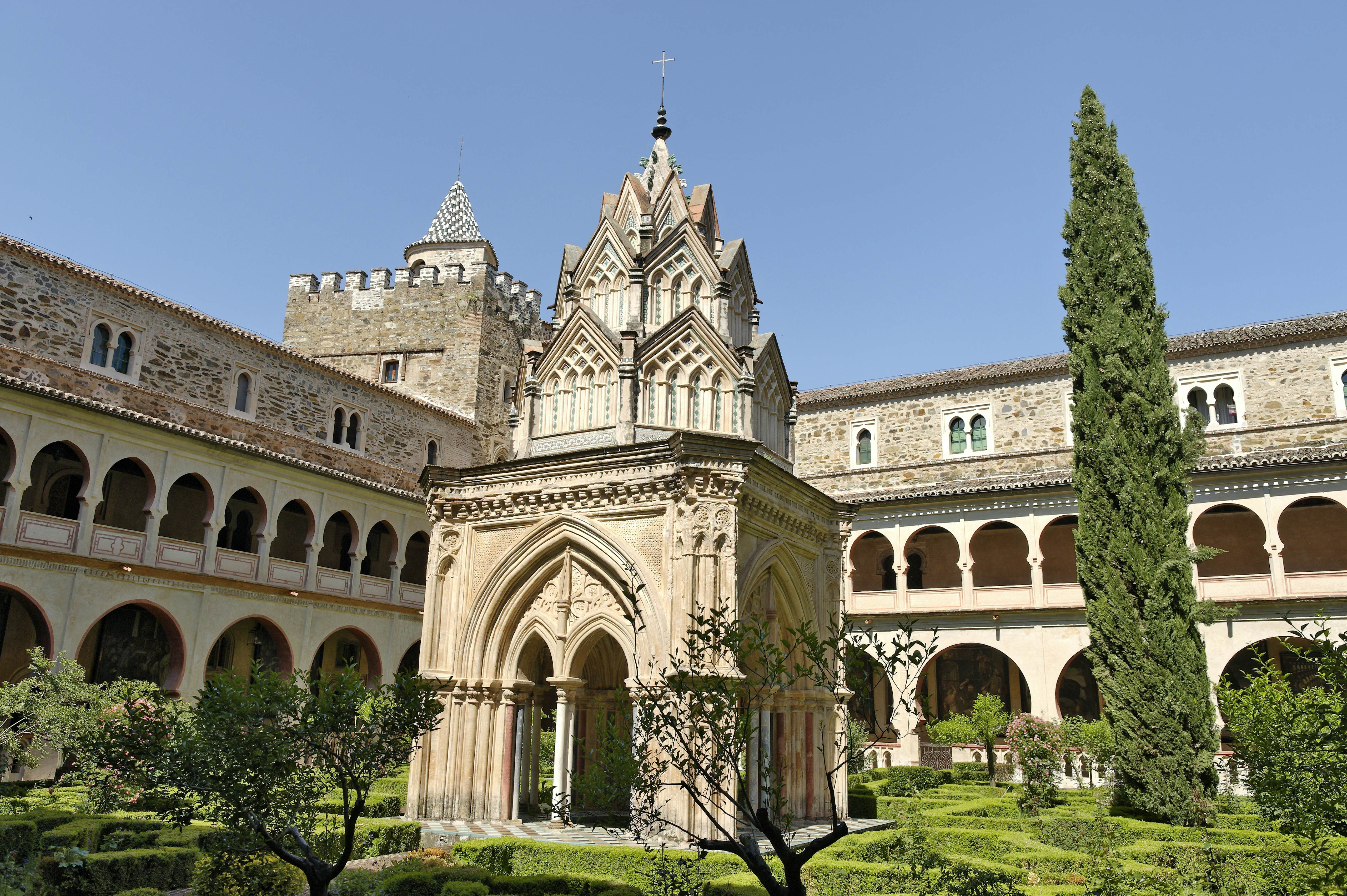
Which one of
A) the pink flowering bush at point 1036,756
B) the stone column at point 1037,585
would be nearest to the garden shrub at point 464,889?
the pink flowering bush at point 1036,756

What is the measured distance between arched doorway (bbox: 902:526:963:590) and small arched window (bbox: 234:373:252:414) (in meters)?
20.7

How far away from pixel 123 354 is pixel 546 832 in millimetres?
18192

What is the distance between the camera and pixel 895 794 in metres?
22.6

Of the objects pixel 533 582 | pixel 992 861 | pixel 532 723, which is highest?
pixel 533 582

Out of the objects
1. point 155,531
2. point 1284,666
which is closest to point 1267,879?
point 1284,666

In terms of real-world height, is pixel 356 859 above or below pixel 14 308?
below

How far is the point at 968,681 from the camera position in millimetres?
31234

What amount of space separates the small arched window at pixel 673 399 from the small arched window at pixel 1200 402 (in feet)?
68.9

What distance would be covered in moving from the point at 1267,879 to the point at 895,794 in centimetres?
1262

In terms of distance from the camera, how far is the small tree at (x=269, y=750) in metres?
7.54

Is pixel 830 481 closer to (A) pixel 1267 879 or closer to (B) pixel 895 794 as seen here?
(B) pixel 895 794

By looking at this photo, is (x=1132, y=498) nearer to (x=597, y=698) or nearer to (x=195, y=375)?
(x=597, y=698)

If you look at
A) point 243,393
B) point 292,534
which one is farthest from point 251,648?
point 243,393

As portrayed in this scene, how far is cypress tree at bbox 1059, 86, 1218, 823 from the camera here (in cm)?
1714
